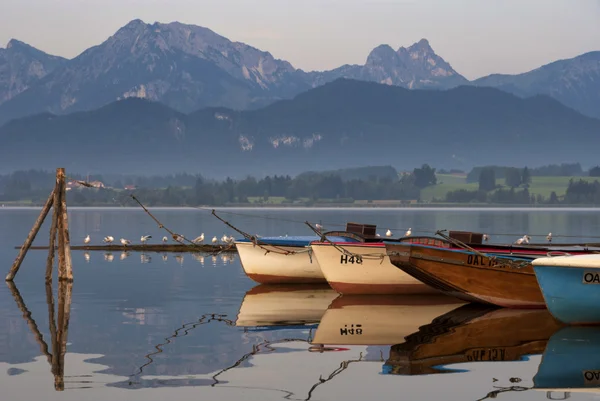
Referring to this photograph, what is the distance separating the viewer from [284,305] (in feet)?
114

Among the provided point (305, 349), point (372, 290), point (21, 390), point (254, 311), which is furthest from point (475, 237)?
point (21, 390)

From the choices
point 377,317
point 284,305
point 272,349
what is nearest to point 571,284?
point 377,317

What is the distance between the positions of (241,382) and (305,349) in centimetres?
440

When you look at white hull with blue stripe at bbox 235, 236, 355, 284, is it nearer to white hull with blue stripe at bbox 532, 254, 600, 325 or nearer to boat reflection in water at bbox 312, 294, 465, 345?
boat reflection in water at bbox 312, 294, 465, 345

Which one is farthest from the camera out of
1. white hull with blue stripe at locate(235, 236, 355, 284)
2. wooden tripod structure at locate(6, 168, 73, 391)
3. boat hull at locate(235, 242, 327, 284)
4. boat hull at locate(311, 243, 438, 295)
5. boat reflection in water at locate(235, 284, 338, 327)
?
boat hull at locate(235, 242, 327, 284)

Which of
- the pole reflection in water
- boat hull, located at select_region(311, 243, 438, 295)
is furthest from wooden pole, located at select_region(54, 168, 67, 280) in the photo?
boat hull, located at select_region(311, 243, 438, 295)

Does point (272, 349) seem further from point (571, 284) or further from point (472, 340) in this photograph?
point (571, 284)

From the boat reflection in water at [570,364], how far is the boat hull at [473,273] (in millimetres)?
4083

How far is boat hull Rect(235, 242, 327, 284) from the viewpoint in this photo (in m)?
40.5

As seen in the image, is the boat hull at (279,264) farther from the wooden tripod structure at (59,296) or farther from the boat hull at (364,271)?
the wooden tripod structure at (59,296)

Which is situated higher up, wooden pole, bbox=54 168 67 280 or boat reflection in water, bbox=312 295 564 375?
wooden pole, bbox=54 168 67 280

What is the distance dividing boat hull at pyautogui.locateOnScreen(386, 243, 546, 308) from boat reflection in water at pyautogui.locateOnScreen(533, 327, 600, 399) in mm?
4083

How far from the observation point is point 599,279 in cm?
2655

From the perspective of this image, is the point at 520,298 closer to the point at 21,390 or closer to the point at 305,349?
the point at 305,349
